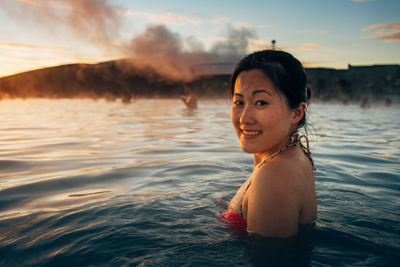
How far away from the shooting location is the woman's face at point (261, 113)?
1903 mm

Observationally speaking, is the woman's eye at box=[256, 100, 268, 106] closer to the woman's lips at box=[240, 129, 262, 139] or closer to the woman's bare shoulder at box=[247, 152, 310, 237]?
the woman's lips at box=[240, 129, 262, 139]

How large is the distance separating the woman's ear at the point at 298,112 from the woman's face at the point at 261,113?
0.8 inches

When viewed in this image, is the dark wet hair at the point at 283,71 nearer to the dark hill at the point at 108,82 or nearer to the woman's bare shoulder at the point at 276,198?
the woman's bare shoulder at the point at 276,198

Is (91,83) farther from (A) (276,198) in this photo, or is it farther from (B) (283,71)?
(A) (276,198)

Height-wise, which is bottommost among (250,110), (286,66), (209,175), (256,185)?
(209,175)

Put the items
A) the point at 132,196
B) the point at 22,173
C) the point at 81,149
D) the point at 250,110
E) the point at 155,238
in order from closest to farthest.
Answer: the point at 250,110, the point at 155,238, the point at 132,196, the point at 22,173, the point at 81,149

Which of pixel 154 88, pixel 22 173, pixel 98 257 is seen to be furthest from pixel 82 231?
pixel 154 88

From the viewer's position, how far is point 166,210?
2.71 metres

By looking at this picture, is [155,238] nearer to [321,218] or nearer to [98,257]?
[98,257]

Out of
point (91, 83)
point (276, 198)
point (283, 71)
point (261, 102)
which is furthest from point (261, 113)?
point (91, 83)

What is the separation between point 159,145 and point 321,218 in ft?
14.9

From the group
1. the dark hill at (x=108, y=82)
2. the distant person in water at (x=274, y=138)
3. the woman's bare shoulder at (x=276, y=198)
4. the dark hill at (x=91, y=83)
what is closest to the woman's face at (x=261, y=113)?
the distant person in water at (x=274, y=138)

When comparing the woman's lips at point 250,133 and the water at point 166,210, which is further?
the woman's lips at point 250,133

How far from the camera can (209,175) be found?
4.16 metres
